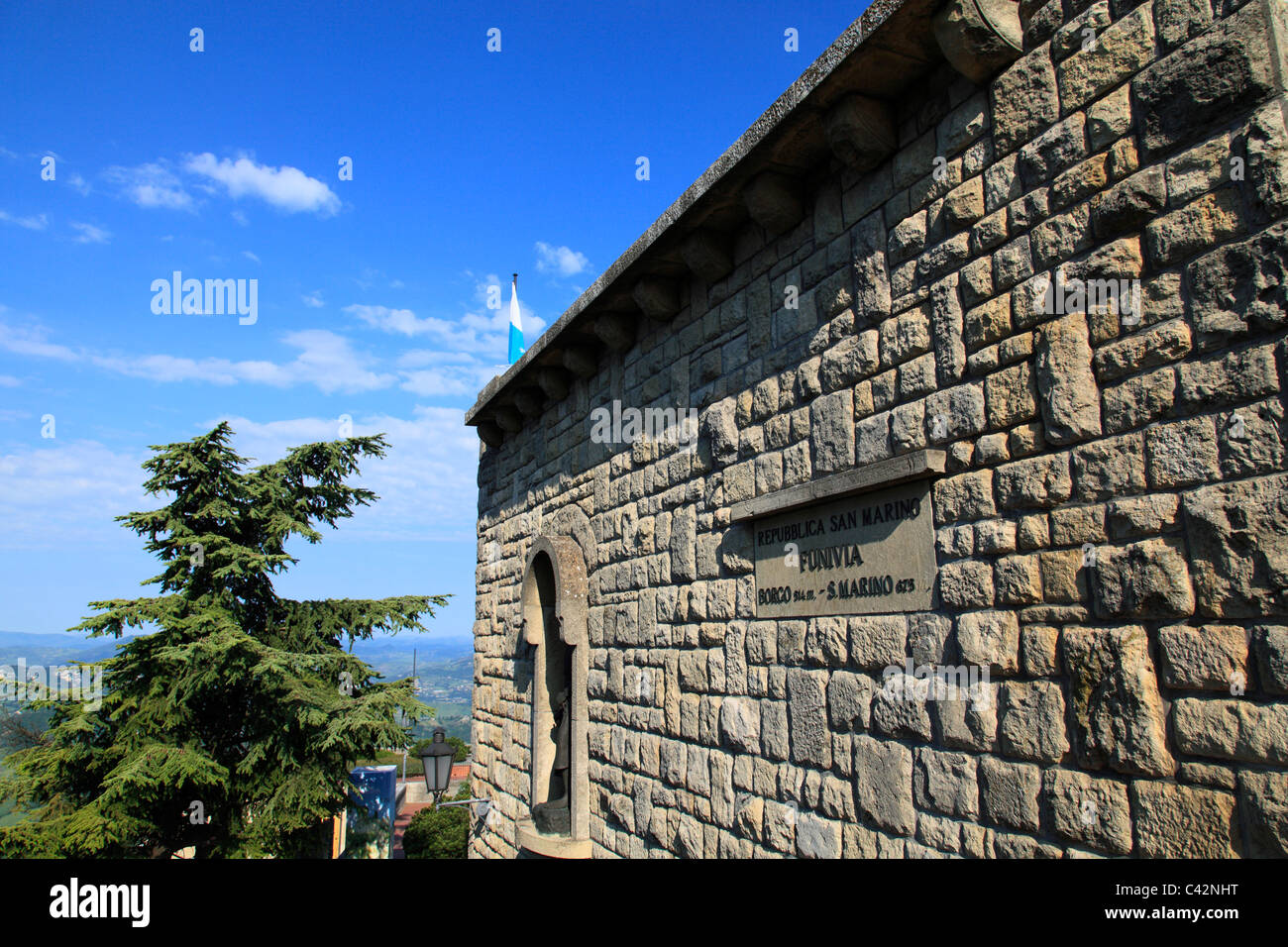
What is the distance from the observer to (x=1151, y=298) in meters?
Answer: 2.46

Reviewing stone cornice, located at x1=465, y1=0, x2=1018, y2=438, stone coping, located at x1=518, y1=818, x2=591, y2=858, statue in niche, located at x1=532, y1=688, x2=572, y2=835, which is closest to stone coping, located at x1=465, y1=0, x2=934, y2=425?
stone cornice, located at x1=465, y1=0, x2=1018, y2=438

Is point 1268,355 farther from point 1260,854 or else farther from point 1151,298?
point 1260,854

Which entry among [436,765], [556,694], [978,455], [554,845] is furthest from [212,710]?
[978,455]

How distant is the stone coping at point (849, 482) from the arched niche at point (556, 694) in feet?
7.69

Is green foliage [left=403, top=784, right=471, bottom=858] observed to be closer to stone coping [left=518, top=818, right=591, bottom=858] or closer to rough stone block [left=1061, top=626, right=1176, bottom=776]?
stone coping [left=518, top=818, right=591, bottom=858]

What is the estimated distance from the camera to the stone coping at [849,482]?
3141 mm

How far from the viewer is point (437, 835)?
17.5 m

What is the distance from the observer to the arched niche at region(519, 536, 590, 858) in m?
5.97

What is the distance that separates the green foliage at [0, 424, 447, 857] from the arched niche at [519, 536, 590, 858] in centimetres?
442
